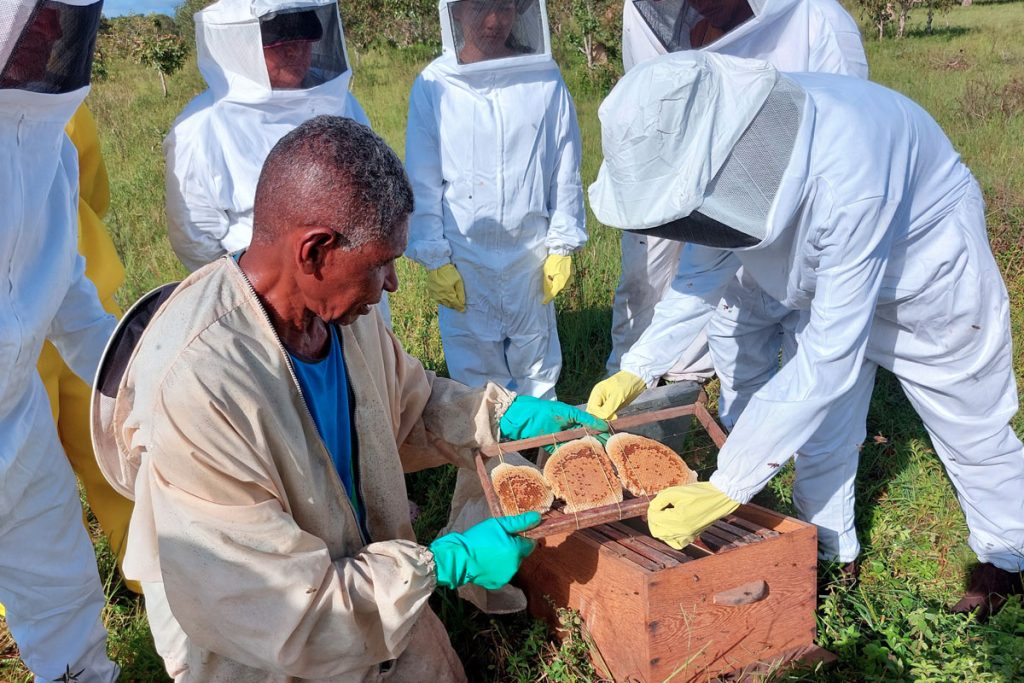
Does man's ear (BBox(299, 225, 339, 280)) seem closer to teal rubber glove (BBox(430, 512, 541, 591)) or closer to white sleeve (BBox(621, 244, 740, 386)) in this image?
teal rubber glove (BBox(430, 512, 541, 591))

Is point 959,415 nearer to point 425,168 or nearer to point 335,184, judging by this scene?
point 335,184

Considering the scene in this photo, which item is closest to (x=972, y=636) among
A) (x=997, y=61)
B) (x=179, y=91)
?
(x=997, y=61)

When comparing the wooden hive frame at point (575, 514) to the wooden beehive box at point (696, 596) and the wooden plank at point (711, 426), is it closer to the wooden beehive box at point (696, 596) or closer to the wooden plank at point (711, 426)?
the wooden plank at point (711, 426)

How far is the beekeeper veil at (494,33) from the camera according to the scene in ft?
14.0

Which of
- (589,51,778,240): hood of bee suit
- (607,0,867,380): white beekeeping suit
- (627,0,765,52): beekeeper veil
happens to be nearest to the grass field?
(607,0,867,380): white beekeeping suit

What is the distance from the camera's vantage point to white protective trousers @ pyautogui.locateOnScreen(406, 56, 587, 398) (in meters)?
4.40

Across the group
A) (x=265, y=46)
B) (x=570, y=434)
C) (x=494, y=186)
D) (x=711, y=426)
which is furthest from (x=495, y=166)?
(x=711, y=426)

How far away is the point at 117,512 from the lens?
3.78m

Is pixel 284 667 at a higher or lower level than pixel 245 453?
lower

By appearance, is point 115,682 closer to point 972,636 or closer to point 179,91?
point 972,636

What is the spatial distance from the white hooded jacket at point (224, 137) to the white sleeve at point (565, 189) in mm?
1442

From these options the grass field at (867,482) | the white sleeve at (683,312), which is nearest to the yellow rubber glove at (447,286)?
the grass field at (867,482)

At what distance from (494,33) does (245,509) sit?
3.20 metres

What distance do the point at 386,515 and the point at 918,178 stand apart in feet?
7.42
